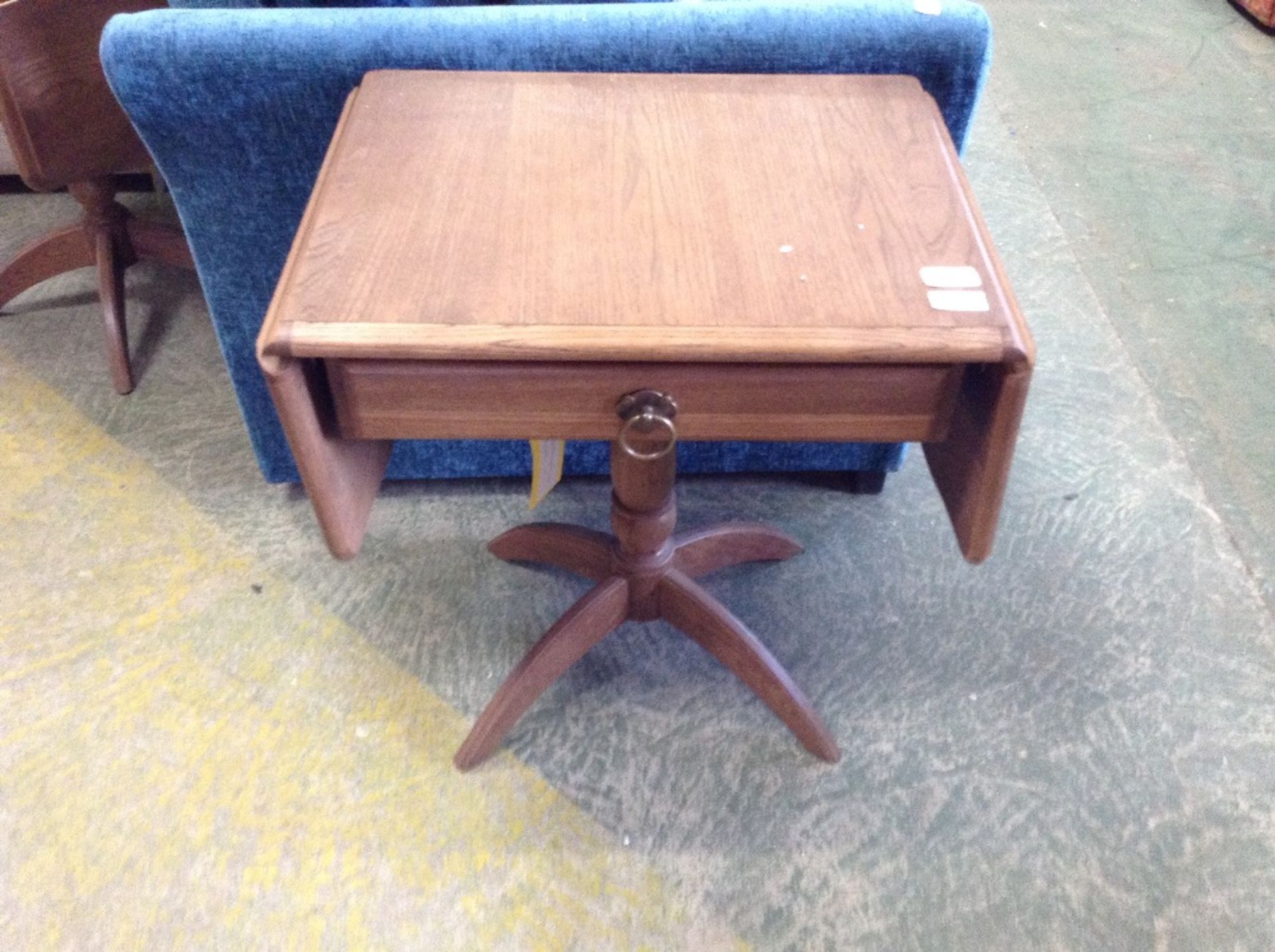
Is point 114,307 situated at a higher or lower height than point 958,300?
lower

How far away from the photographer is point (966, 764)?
1.25 meters

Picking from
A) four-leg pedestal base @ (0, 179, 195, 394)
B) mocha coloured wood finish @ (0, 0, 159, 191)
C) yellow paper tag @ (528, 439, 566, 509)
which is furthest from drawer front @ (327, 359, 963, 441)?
four-leg pedestal base @ (0, 179, 195, 394)

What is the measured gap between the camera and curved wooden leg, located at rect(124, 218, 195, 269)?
1844mm

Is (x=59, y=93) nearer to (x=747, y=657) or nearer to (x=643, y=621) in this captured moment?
(x=643, y=621)

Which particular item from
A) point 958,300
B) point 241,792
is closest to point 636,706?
point 241,792

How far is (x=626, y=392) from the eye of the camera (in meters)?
0.80

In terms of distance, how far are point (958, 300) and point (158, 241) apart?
1.64 metres

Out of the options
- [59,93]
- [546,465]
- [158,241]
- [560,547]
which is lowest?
[560,547]

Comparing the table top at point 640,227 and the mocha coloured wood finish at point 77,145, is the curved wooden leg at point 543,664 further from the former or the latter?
the mocha coloured wood finish at point 77,145

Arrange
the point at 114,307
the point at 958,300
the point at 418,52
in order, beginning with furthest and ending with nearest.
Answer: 1. the point at 114,307
2. the point at 418,52
3. the point at 958,300

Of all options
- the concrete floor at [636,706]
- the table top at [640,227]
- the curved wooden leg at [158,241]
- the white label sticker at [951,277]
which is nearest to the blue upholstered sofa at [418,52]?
the table top at [640,227]

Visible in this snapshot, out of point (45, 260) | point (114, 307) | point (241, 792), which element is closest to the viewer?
point (241, 792)

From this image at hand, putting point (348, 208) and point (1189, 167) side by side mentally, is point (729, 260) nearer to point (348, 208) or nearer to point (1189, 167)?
point (348, 208)

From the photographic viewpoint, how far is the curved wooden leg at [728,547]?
53.4 inches
